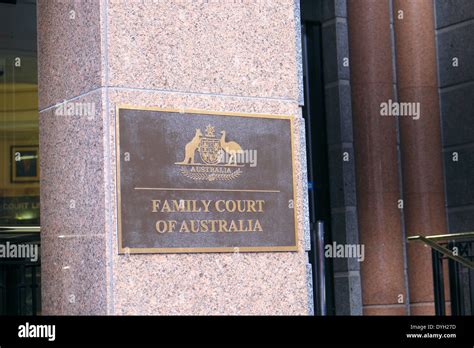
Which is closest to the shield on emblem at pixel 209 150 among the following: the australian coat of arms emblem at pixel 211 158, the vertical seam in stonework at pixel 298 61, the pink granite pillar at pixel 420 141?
the australian coat of arms emblem at pixel 211 158

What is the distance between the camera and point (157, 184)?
6.04 m

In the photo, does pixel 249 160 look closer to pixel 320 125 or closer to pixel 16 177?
pixel 16 177

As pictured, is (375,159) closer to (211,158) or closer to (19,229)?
(19,229)

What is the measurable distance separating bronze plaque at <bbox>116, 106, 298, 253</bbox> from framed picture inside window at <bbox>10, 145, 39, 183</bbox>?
499 cm

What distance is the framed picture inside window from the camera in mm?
10877

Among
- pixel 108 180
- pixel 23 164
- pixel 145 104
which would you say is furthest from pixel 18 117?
pixel 108 180

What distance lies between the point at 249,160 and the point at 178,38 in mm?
885

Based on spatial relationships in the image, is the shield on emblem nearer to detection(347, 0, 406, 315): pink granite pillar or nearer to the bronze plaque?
the bronze plaque

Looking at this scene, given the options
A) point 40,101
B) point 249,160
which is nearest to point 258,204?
point 249,160

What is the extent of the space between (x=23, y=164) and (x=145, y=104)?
5.15m

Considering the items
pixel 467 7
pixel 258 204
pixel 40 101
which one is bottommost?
pixel 258 204

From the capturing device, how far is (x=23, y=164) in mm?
10922

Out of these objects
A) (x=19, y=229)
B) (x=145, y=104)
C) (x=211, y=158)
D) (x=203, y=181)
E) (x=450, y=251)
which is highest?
(x=145, y=104)
